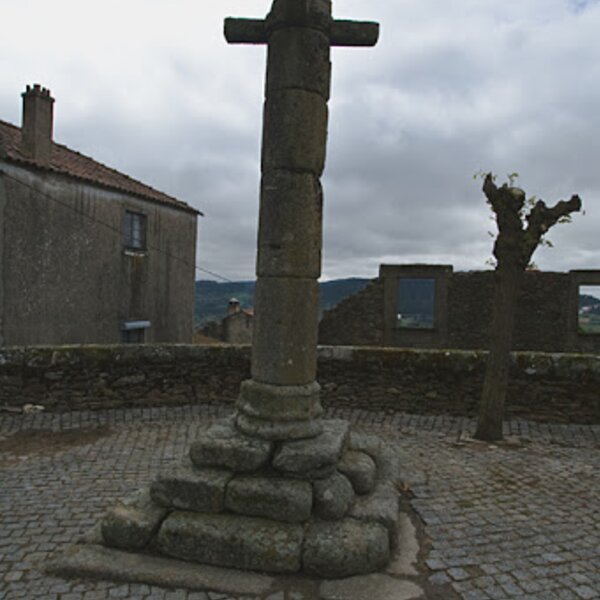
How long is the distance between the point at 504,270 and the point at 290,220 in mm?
3839

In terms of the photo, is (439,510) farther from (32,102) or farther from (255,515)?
(32,102)

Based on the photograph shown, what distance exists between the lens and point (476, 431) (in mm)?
6652

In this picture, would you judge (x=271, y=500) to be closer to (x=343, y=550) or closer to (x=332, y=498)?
(x=332, y=498)

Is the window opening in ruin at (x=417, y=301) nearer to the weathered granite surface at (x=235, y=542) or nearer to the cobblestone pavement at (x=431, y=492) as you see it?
the cobblestone pavement at (x=431, y=492)

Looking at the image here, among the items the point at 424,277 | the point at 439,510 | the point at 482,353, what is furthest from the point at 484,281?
the point at 439,510

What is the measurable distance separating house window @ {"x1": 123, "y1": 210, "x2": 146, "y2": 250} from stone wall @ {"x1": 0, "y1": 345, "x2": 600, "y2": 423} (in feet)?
27.9

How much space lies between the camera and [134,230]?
52.1 feet

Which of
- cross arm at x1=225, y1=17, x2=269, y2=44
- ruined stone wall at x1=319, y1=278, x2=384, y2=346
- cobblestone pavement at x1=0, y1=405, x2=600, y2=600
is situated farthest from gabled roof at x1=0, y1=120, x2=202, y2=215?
cross arm at x1=225, y1=17, x2=269, y2=44

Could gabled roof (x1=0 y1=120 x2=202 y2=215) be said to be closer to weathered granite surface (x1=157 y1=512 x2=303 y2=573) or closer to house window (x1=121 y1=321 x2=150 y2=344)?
house window (x1=121 y1=321 x2=150 y2=344)

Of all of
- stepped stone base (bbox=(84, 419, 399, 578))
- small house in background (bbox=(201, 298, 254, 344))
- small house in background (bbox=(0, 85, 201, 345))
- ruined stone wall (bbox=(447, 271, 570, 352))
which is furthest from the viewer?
small house in background (bbox=(201, 298, 254, 344))

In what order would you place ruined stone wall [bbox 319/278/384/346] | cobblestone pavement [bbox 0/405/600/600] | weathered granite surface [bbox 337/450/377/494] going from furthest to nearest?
ruined stone wall [bbox 319/278/384/346] → weathered granite surface [bbox 337/450/377/494] → cobblestone pavement [bbox 0/405/600/600]

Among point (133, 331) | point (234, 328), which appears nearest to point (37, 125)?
point (133, 331)

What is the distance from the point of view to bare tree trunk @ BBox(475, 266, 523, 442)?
21.5 feet

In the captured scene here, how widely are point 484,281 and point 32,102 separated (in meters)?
14.2
